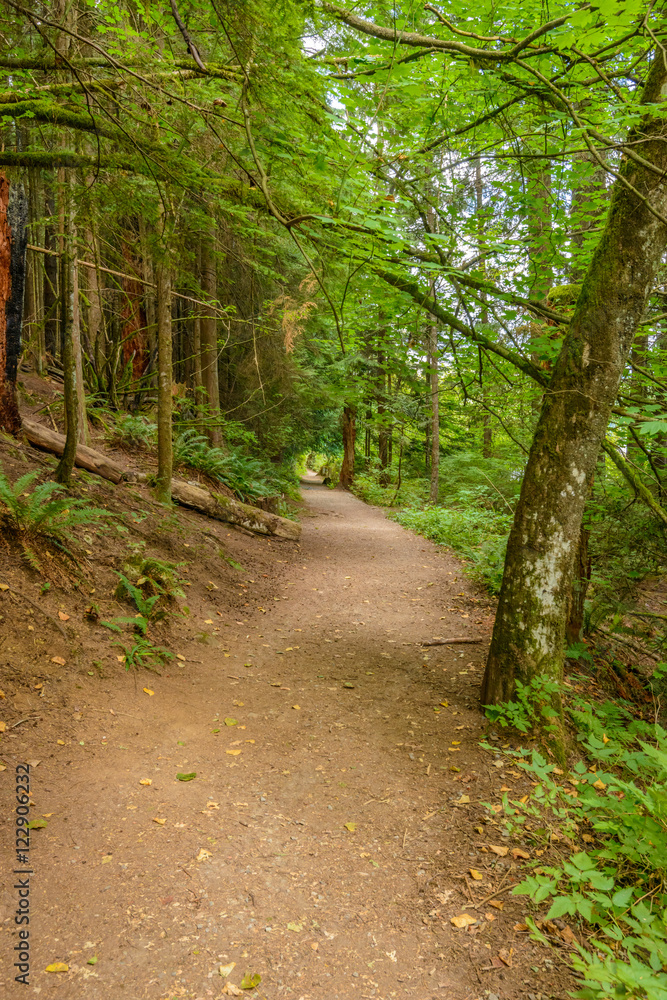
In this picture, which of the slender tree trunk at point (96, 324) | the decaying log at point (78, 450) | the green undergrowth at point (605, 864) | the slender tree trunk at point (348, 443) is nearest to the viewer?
the green undergrowth at point (605, 864)

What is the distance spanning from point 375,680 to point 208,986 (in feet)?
10.9

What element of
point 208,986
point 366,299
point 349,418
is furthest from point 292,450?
point 208,986

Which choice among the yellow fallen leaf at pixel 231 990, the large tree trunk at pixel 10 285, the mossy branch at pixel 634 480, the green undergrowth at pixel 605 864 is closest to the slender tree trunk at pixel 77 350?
the large tree trunk at pixel 10 285

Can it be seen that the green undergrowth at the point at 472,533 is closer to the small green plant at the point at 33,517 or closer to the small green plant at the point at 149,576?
the small green plant at the point at 149,576

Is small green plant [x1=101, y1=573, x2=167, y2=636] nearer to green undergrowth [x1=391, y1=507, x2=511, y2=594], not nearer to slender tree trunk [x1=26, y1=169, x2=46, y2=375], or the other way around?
green undergrowth [x1=391, y1=507, x2=511, y2=594]

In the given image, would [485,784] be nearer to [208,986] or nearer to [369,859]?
[369,859]

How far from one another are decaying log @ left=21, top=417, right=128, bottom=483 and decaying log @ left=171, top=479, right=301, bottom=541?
3.85 feet

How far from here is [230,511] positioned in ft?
31.0

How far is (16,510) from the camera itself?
4.56 m

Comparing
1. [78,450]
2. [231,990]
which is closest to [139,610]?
[78,450]

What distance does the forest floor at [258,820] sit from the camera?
2373 millimetres

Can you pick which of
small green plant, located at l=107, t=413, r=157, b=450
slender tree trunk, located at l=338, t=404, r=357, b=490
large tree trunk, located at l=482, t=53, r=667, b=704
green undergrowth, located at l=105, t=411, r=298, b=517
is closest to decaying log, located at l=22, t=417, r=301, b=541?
green undergrowth, located at l=105, t=411, r=298, b=517

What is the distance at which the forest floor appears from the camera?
2.37 metres

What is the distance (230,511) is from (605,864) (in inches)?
300
